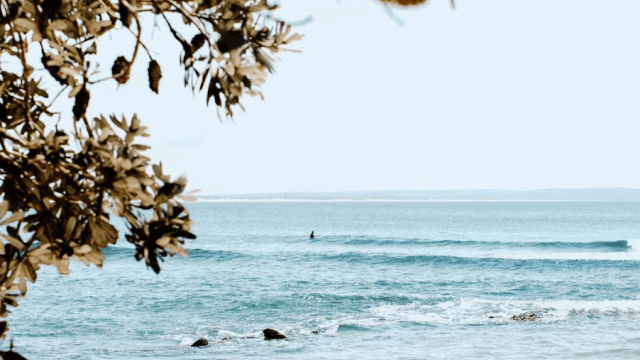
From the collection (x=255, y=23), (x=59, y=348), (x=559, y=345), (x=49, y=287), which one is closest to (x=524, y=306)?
(x=559, y=345)

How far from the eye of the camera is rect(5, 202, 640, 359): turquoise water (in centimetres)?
2220

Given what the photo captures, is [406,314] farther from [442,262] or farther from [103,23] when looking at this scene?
[103,23]

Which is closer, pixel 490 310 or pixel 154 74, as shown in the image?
pixel 154 74

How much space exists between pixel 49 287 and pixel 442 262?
26.2 meters

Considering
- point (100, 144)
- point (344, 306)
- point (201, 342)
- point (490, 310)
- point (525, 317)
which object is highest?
point (100, 144)

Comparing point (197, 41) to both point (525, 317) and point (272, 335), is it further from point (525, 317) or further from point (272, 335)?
point (525, 317)

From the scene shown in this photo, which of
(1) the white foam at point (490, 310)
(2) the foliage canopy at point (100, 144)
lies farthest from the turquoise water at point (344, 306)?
(2) the foliage canopy at point (100, 144)

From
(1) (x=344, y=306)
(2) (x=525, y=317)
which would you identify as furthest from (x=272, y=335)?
(2) (x=525, y=317)

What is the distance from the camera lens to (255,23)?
303 cm

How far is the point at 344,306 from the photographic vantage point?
1226 inches

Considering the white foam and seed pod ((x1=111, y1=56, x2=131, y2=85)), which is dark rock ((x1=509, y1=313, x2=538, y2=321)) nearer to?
the white foam

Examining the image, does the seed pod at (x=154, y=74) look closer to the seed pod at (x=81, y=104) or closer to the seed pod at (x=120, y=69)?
the seed pod at (x=120, y=69)

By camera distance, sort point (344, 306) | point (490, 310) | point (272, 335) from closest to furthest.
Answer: point (272, 335)
point (490, 310)
point (344, 306)

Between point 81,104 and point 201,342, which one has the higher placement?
point 81,104
